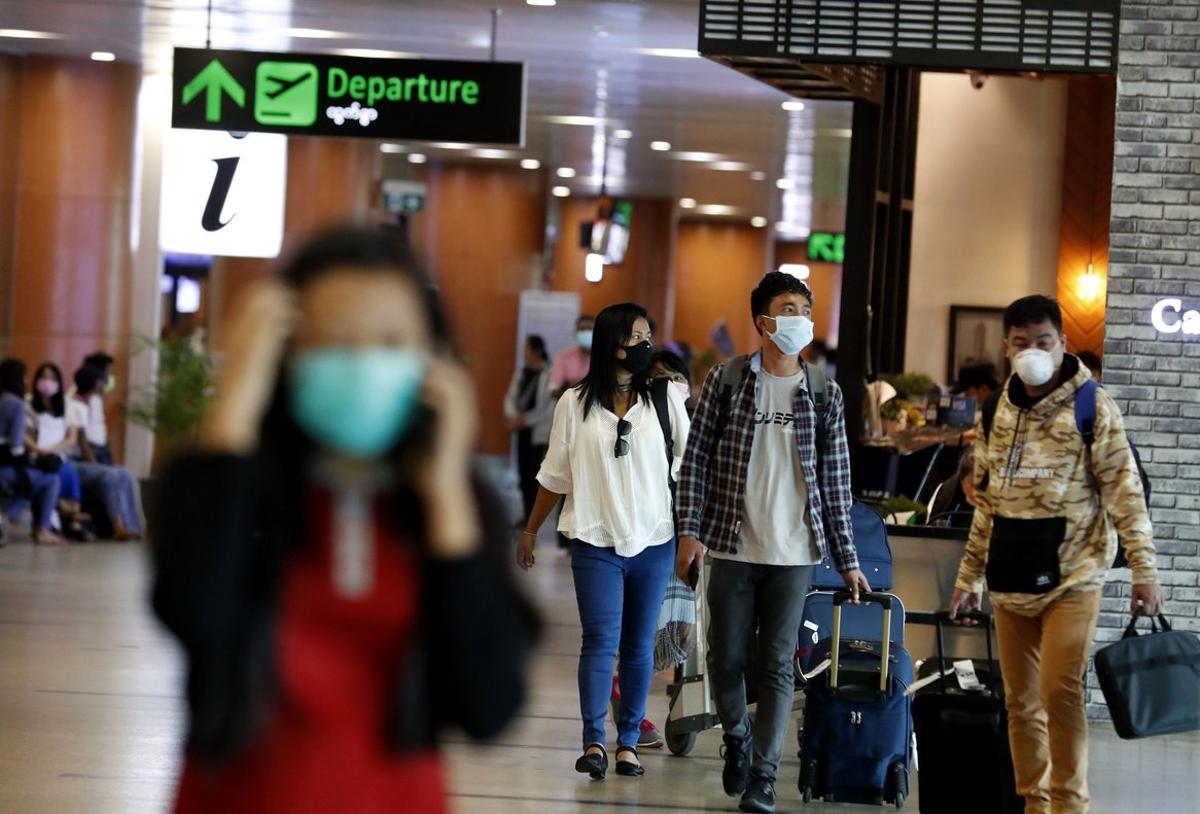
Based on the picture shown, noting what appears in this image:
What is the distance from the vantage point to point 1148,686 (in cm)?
492

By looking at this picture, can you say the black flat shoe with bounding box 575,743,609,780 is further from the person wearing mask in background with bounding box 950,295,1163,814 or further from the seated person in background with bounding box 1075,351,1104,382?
the seated person in background with bounding box 1075,351,1104,382

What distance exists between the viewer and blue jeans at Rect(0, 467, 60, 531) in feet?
44.0

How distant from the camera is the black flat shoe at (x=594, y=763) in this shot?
19.6 ft

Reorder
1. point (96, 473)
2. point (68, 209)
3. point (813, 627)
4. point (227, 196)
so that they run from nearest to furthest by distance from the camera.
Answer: point (813, 627)
point (227, 196)
point (96, 473)
point (68, 209)

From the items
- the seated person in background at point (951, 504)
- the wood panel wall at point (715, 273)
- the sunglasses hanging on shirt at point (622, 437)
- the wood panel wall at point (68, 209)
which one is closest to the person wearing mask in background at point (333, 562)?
the sunglasses hanging on shirt at point (622, 437)

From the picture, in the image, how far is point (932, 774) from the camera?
Result: 17.5 ft

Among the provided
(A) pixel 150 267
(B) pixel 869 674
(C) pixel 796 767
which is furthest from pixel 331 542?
(A) pixel 150 267

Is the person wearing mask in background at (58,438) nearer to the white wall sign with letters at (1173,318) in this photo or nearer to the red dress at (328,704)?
the white wall sign with letters at (1173,318)

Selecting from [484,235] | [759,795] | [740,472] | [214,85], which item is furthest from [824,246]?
[759,795]

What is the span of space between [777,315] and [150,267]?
35.8 feet

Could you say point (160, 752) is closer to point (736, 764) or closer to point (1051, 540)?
point (736, 764)

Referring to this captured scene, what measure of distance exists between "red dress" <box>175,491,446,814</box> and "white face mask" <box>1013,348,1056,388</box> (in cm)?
339

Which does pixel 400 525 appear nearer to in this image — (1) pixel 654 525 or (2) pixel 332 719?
(2) pixel 332 719

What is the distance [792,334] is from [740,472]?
47 cm
